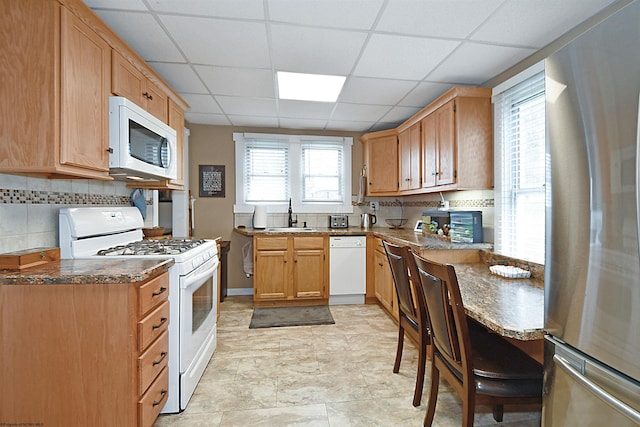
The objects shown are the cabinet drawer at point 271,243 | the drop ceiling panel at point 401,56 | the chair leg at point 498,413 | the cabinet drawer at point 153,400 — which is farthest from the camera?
the cabinet drawer at point 271,243

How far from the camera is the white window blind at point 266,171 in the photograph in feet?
13.3

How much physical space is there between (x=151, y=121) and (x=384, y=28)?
1709 mm

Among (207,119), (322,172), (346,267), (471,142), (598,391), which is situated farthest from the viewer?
(322,172)

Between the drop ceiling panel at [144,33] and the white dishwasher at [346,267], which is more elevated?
the drop ceiling panel at [144,33]

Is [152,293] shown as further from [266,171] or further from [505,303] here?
[266,171]

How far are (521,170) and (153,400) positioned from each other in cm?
282

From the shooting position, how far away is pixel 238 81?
2.57m

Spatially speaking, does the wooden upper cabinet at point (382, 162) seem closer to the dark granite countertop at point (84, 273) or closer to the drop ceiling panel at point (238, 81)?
the drop ceiling panel at point (238, 81)

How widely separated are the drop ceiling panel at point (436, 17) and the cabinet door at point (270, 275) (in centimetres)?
253

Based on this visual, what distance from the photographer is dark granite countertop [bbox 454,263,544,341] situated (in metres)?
1.15

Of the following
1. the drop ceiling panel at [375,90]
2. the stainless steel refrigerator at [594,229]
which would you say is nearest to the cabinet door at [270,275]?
the drop ceiling panel at [375,90]

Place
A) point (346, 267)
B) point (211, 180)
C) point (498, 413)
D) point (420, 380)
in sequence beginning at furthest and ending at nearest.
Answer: point (211, 180) < point (346, 267) < point (420, 380) < point (498, 413)

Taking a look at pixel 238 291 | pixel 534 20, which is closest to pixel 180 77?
pixel 534 20

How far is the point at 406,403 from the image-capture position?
5.99 feet
